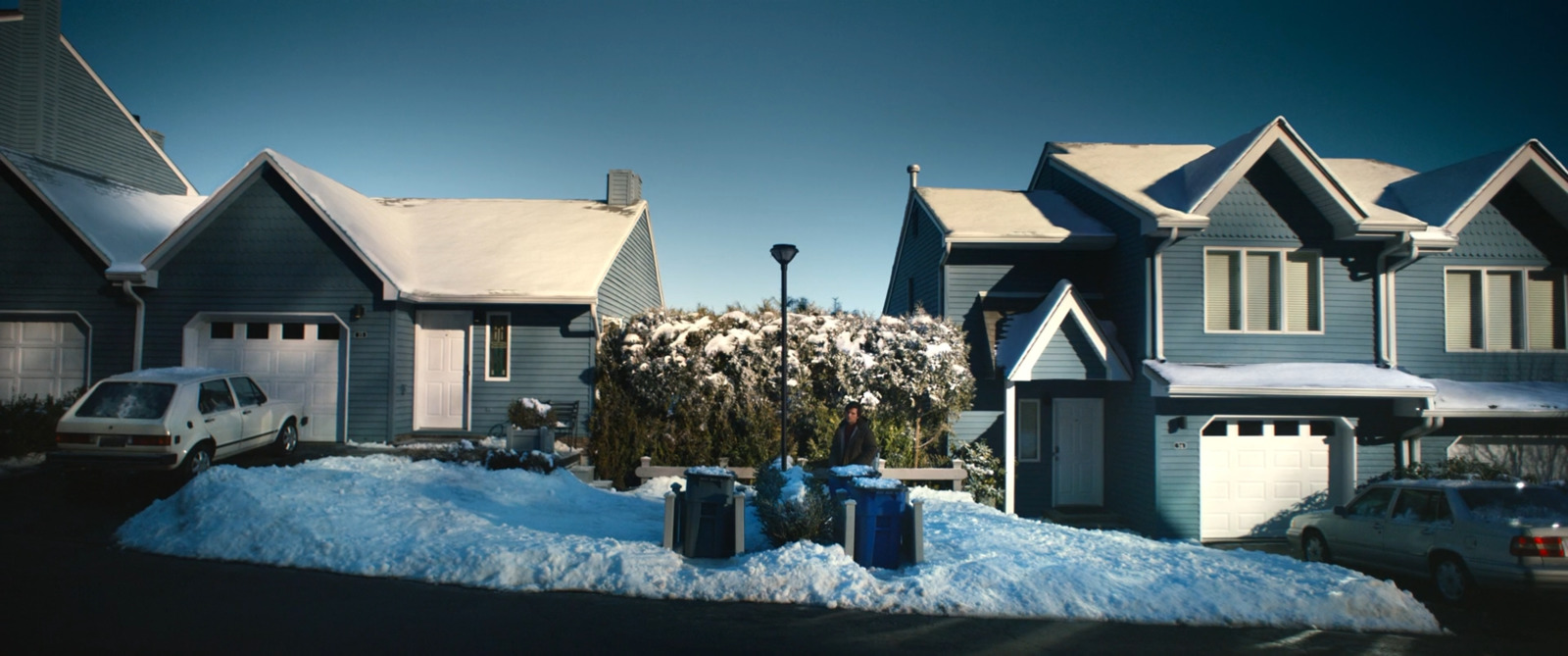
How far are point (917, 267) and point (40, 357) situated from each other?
60.9ft

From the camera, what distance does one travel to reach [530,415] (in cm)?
1486

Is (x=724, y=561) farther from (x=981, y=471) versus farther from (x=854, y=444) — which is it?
(x=981, y=471)

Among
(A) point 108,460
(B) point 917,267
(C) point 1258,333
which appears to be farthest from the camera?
(B) point 917,267

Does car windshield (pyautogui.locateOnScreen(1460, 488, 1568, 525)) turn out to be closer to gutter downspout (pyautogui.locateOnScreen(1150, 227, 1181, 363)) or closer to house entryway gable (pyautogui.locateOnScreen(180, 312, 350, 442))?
gutter downspout (pyautogui.locateOnScreen(1150, 227, 1181, 363))

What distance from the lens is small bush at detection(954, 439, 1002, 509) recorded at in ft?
45.0

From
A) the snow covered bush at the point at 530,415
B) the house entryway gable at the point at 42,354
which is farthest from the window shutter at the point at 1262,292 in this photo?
the house entryway gable at the point at 42,354

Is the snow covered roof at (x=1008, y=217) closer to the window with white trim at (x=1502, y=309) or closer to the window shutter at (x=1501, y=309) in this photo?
the window with white trim at (x=1502, y=309)

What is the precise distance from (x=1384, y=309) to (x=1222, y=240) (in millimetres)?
3443

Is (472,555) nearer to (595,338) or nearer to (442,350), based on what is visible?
(595,338)

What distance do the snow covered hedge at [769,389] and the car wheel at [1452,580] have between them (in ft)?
21.9

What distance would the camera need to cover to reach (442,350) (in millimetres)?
15609

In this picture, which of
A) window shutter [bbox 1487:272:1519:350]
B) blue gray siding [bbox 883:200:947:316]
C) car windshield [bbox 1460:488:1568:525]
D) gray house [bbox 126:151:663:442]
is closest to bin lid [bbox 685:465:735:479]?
blue gray siding [bbox 883:200:947:316]

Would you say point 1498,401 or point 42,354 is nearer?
point 1498,401

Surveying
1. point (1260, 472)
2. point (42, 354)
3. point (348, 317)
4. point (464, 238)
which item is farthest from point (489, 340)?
point (1260, 472)
